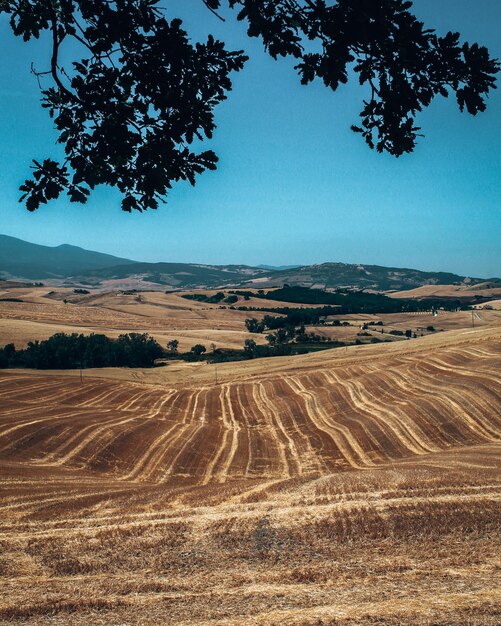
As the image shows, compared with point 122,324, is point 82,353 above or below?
below

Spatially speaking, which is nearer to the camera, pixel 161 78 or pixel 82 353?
pixel 161 78

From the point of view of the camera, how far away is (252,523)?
687 inches

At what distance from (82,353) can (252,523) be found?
3999 inches

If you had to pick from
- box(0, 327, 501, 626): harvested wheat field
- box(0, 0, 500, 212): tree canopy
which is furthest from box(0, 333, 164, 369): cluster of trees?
box(0, 0, 500, 212): tree canopy

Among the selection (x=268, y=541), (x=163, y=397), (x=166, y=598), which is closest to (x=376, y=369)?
(x=163, y=397)

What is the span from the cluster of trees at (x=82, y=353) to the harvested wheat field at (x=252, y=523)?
209 feet

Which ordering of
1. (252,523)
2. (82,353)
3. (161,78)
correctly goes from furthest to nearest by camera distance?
(82,353), (252,523), (161,78)

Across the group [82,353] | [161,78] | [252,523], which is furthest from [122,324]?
[161,78]

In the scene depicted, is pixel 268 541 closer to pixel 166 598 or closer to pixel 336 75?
pixel 166 598

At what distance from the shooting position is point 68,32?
6.39m

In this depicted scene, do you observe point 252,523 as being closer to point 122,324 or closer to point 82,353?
point 82,353

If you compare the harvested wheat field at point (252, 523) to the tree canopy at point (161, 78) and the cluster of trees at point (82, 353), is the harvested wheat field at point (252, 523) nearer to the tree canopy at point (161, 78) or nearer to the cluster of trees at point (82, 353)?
the tree canopy at point (161, 78)

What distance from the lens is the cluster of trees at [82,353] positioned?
108062mm

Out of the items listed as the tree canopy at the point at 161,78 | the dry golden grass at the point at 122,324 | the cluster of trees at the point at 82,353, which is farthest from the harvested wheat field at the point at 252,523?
the dry golden grass at the point at 122,324
